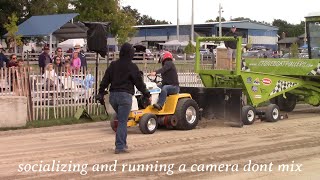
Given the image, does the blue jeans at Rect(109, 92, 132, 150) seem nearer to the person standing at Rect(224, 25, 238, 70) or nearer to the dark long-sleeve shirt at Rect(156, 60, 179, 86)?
the dark long-sleeve shirt at Rect(156, 60, 179, 86)

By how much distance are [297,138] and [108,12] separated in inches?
1830

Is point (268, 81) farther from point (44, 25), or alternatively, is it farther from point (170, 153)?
point (44, 25)

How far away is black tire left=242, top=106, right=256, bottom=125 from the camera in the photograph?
1317 cm

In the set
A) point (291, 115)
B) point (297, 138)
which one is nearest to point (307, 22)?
point (291, 115)

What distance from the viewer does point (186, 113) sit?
1230cm

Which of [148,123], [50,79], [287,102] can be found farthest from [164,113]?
[287,102]

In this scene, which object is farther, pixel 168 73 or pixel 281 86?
pixel 281 86

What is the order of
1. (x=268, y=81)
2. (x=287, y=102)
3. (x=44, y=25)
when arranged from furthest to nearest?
(x=44, y=25) → (x=287, y=102) → (x=268, y=81)

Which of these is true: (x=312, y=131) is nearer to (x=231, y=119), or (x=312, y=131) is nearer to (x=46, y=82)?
(x=231, y=119)

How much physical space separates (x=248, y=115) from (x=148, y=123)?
2.85 metres

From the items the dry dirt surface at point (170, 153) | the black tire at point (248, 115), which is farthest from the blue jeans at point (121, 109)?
the black tire at point (248, 115)

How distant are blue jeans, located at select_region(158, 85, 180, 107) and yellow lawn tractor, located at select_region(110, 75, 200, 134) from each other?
0.09 m

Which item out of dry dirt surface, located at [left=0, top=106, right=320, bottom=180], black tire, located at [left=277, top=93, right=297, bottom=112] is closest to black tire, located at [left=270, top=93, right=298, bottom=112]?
black tire, located at [left=277, top=93, right=297, bottom=112]

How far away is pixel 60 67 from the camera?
49.1 feet
